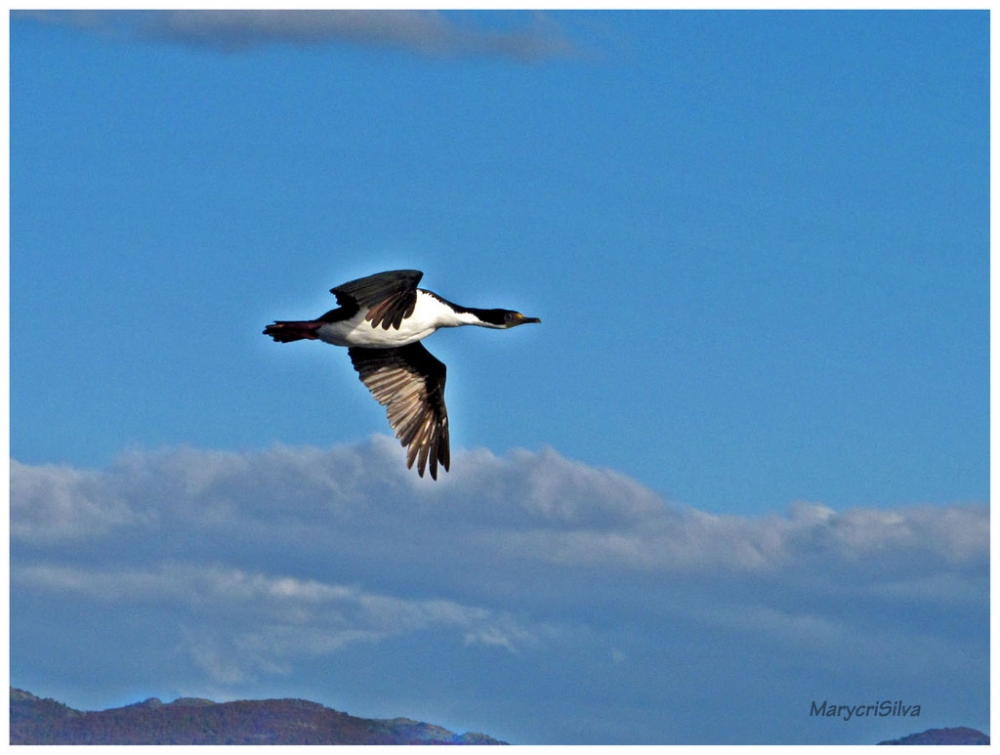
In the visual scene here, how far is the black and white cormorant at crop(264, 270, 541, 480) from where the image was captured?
93.2 ft

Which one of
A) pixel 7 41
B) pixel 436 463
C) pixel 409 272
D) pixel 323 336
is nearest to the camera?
pixel 409 272

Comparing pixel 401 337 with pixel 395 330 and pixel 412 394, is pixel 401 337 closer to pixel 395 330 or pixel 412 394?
pixel 395 330

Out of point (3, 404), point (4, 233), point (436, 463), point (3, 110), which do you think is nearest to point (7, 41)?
point (3, 110)

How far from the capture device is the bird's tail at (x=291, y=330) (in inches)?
1244

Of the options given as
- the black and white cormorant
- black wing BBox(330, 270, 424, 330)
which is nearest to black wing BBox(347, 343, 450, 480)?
the black and white cormorant

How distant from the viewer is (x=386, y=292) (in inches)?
1115

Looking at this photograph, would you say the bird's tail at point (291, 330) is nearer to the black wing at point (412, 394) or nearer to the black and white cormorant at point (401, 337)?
the black and white cormorant at point (401, 337)

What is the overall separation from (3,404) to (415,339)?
9.68 m

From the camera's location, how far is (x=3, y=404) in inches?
1405

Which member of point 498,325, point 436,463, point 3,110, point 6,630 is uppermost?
point 3,110

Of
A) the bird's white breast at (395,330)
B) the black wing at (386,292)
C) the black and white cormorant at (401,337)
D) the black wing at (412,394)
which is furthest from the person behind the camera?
the black wing at (412,394)

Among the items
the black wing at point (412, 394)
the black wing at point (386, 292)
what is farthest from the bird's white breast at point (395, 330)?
the black wing at point (386, 292)

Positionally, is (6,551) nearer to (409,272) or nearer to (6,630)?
(6,630)

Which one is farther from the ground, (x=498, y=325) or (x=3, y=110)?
(x=3, y=110)
